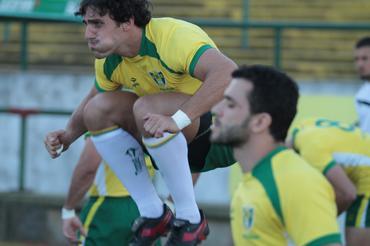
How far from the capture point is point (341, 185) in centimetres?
661

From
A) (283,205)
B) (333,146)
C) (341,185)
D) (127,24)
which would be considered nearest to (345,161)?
(333,146)

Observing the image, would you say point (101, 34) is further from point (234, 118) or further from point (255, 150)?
point (255, 150)

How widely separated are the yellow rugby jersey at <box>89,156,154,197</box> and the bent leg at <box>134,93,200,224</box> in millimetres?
1761

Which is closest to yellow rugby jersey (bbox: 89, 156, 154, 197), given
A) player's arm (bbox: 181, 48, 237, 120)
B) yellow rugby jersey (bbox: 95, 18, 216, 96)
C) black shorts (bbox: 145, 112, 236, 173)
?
black shorts (bbox: 145, 112, 236, 173)

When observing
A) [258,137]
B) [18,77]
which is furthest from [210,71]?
[18,77]

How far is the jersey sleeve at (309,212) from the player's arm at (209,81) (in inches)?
39.0

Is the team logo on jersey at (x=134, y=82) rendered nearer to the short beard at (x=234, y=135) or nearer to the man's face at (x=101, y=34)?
the man's face at (x=101, y=34)

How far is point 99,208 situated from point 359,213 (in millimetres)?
1892

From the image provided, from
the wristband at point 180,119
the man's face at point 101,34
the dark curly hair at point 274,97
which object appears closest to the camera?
the dark curly hair at point 274,97

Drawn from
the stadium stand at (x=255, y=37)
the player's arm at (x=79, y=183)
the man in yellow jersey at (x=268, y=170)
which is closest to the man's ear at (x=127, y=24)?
the man in yellow jersey at (x=268, y=170)

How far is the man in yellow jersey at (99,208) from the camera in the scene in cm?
705

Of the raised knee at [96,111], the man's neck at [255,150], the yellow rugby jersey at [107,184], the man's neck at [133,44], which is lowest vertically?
the yellow rugby jersey at [107,184]

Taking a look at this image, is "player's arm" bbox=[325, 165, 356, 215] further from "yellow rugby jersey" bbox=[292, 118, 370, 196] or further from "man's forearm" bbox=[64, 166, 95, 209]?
"man's forearm" bbox=[64, 166, 95, 209]

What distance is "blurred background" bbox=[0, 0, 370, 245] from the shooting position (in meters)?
9.67
